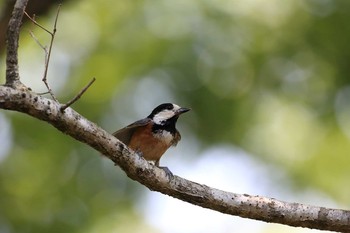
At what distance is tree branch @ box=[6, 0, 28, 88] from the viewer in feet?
11.7

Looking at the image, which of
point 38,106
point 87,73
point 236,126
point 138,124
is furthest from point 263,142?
point 38,106

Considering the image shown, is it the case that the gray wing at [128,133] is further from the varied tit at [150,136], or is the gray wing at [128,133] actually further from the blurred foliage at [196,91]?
the blurred foliage at [196,91]

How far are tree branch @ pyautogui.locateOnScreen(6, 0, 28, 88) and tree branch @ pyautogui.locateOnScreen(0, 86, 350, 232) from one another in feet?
0.98

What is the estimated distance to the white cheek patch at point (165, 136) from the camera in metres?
5.57

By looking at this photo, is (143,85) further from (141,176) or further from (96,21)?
(141,176)

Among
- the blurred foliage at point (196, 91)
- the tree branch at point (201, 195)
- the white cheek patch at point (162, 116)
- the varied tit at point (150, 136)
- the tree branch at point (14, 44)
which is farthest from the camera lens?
the blurred foliage at point (196, 91)

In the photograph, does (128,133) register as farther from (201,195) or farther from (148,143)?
(201,195)

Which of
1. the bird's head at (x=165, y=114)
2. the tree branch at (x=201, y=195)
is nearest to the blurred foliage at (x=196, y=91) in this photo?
the bird's head at (x=165, y=114)

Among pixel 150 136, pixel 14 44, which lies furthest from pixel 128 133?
pixel 14 44

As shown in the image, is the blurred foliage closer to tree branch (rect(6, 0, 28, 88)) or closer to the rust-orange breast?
the rust-orange breast

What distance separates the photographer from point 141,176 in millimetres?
4102

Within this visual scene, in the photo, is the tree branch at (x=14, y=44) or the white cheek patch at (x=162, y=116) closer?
the tree branch at (x=14, y=44)

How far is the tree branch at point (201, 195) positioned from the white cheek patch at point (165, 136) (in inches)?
50.2

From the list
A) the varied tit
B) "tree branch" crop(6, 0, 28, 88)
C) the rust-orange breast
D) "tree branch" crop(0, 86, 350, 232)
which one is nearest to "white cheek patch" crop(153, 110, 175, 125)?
the varied tit
